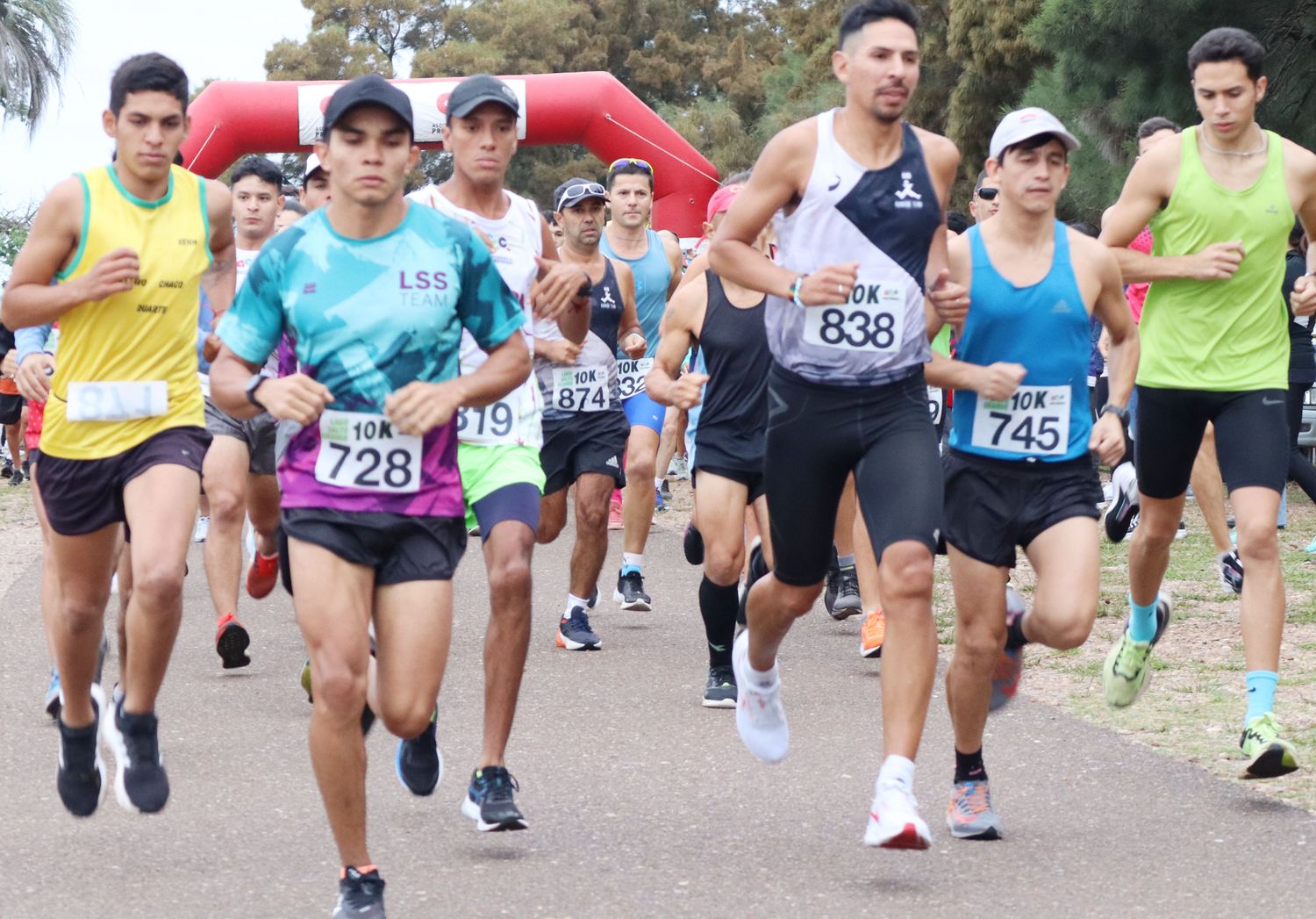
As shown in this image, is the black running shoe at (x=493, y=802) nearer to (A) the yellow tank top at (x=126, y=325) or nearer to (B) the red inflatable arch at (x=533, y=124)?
(A) the yellow tank top at (x=126, y=325)

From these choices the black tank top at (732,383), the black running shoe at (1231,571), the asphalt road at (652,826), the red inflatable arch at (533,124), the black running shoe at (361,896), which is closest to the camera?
the black running shoe at (361,896)

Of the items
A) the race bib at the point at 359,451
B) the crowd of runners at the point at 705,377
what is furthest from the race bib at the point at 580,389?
the race bib at the point at 359,451

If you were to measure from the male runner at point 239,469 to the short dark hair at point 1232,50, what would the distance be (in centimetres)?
397

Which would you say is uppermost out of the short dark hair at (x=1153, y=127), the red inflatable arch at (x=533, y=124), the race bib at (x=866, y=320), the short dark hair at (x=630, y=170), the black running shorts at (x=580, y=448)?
the red inflatable arch at (x=533, y=124)

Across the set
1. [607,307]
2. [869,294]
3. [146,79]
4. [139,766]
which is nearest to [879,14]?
[869,294]

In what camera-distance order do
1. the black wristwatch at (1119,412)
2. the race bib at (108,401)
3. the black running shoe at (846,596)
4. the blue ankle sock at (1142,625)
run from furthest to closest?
1. the black running shoe at (846,596)
2. the blue ankle sock at (1142,625)
3. the black wristwatch at (1119,412)
4. the race bib at (108,401)

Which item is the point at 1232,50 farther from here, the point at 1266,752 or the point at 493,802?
the point at 493,802

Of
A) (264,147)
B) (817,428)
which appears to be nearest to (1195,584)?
(817,428)

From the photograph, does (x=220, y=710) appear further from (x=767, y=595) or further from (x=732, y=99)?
(x=732, y=99)

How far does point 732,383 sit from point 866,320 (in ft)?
9.34

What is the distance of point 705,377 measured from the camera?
6.97 metres

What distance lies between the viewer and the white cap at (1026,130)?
551 centimetres

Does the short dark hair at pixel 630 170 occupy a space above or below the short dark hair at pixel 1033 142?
above

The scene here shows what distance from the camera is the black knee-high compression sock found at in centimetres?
780
